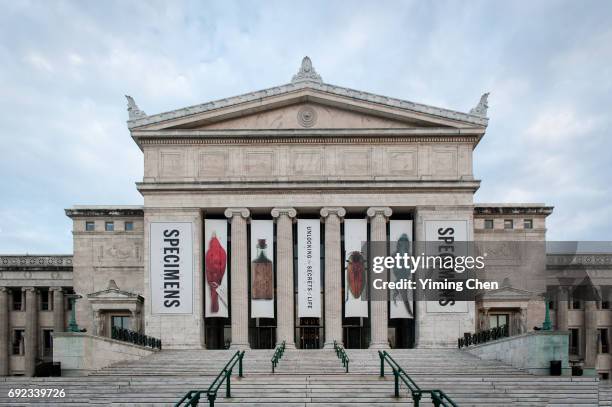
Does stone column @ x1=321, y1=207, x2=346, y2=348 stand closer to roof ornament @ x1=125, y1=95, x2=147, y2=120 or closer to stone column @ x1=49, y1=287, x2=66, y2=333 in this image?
roof ornament @ x1=125, y1=95, x2=147, y2=120

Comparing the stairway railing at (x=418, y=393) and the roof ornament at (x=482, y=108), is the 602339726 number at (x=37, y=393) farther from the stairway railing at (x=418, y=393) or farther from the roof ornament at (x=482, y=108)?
the roof ornament at (x=482, y=108)

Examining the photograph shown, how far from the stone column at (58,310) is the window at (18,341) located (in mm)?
3459

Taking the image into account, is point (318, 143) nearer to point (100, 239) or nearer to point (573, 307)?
point (100, 239)

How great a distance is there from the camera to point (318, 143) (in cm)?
4759

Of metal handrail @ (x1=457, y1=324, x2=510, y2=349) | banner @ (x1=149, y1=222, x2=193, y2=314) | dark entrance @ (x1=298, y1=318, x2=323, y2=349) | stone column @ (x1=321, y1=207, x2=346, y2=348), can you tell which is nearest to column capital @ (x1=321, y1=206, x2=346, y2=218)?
stone column @ (x1=321, y1=207, x2=346, y2=348)

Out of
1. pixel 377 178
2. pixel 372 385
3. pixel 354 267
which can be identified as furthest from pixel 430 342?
pixel 372 385

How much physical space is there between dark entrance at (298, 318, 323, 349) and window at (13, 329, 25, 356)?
24.1 meters

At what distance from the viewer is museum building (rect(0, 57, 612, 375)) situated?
46062mm

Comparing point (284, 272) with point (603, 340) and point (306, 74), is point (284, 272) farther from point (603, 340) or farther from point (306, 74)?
point (603, 340)

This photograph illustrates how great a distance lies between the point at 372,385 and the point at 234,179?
2438 centimetres

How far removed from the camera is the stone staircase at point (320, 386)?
24.2 meters

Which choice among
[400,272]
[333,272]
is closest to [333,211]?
[333,272]

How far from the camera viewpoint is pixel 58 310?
5606cm

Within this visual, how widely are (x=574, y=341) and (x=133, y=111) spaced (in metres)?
38.4
